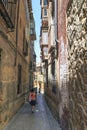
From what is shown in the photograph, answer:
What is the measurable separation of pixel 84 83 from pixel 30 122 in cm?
714

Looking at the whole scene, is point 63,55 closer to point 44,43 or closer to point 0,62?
point 0,62

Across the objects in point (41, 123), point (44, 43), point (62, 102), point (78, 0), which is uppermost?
point (44, 43)

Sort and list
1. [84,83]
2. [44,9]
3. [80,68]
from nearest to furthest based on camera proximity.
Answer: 1. [84,83]
2. [80,68]
3. [44,9]

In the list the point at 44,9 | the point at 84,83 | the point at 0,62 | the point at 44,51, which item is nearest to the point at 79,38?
the point at 84,83

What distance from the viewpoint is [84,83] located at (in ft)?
Answer: 17.8

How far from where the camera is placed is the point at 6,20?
32.3 feet

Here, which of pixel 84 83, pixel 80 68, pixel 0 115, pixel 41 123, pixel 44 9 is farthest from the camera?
pixel 44 9

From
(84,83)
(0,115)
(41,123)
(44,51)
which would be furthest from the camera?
(44,51)

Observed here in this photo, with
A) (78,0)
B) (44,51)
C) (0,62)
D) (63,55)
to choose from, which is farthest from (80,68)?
(44,51)

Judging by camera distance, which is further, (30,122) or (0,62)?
(30,122)

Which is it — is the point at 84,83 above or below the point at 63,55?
below

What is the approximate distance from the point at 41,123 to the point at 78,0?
7.29 m

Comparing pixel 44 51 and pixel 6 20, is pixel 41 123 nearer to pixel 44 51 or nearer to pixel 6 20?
pixel 6 20

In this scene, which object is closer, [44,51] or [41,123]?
[41,123]
